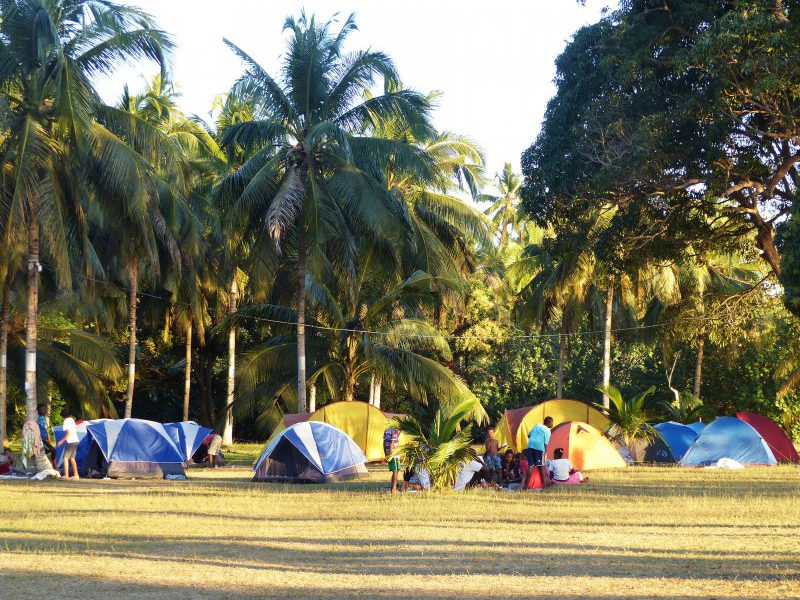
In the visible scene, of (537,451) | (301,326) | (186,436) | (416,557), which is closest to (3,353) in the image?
(186,436)

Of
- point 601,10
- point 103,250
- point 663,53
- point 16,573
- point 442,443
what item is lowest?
point 16,573

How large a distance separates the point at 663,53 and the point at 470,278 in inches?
815

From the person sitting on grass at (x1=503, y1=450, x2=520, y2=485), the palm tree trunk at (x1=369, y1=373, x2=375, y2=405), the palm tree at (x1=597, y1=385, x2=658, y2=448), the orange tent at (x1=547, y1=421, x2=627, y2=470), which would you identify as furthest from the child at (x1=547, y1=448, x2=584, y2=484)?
the palm tree trunk at (x1=369, y1=373, x2=375, y2=405)

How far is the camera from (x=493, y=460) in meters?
17.2

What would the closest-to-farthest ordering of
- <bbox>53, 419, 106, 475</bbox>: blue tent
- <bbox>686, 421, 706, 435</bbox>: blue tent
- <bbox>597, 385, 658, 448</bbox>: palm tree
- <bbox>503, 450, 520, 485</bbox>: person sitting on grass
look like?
1. <bbox>503, 450, 520, 485</bbox>: person sitting on grass
2. <bbox>53, 419, 106, 475</bbox>: blue tent
3. <bbox>597, 385, 658, 448</bbox>: palm tree
4. <bbox>686, 421, 706, 435</bbox>: blue tent

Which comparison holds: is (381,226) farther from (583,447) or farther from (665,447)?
(665,447)

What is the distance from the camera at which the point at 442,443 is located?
16.3 meters

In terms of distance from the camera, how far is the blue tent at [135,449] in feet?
64.8

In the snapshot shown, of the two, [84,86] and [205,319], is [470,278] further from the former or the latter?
[84,86]

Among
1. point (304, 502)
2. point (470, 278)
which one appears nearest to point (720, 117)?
point (304, 502)

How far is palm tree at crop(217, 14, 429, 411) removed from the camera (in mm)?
23891

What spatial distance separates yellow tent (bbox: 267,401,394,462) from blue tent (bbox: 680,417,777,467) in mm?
7440

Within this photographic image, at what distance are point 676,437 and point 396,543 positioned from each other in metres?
16.1

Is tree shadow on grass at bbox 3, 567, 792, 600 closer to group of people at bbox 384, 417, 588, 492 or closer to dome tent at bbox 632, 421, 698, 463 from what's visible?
group of people at bbox 384, 417, 588, 492
